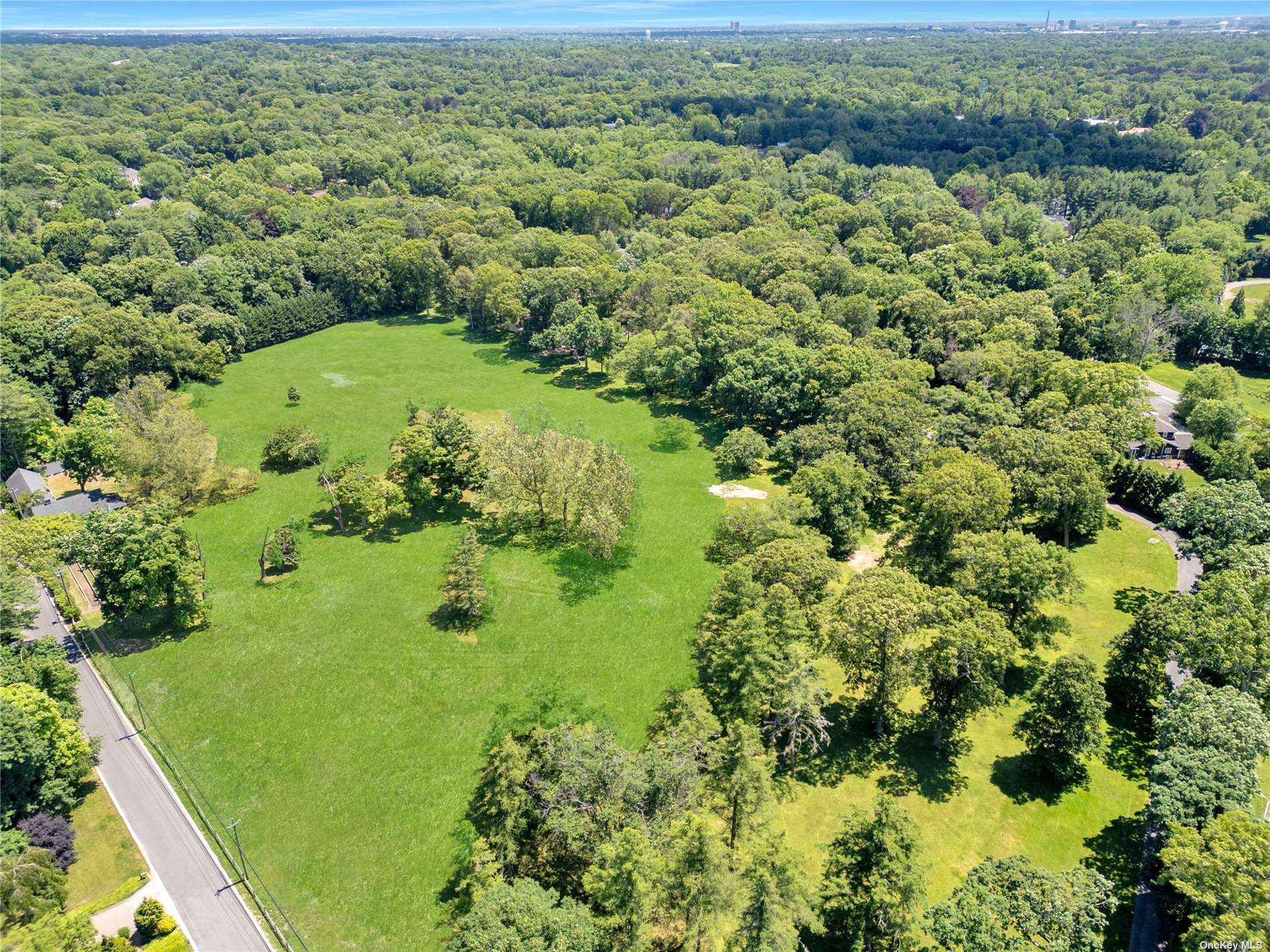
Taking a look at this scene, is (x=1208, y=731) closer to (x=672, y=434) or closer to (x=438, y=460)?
(x=672, y=434)

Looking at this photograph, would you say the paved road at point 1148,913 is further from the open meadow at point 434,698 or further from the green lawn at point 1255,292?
the green lawn at point 1255,292

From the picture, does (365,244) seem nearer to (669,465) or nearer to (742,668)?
(669,465)

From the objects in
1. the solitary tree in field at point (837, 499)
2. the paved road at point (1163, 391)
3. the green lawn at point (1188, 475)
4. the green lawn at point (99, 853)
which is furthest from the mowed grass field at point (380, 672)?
the paved road at point (1163, 391)

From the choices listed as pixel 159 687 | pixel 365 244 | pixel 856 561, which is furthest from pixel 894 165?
pixel 159 687

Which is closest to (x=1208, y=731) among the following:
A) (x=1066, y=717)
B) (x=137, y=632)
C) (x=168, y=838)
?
(x=1066, y=717)

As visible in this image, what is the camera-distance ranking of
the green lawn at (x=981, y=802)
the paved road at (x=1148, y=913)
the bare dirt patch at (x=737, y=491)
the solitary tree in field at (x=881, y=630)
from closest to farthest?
the paved road at (x=1148, y=913) < the green lawn at (x=981, y=802) < the solitary tree in field at (x=881, y=630) < the bare dirt patch at (x=737, y=491)

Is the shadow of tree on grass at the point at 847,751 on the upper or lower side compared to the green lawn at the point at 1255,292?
lower
